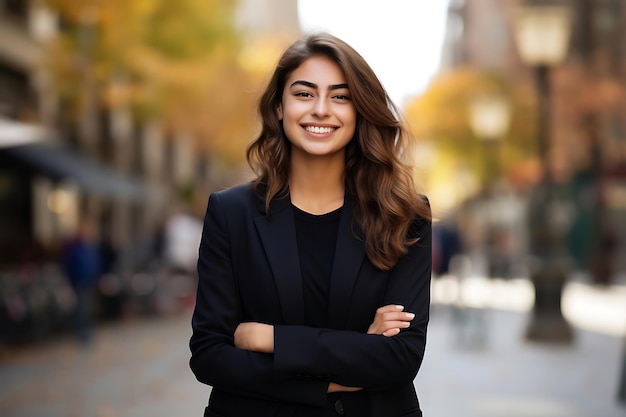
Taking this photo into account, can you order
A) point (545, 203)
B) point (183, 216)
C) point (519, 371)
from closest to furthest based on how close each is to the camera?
point (519, 371) < point (545, 203) < point (183, 216)

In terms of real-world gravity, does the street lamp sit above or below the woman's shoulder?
below

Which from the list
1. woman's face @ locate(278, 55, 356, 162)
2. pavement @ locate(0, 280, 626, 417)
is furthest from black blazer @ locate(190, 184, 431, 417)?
pavement @ locate(0, 280, 626, 417)

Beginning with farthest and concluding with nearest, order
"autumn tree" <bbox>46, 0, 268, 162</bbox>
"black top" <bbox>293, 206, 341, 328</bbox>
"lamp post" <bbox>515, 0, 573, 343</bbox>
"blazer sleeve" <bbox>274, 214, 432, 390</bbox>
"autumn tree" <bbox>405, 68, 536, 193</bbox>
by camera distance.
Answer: "autumn tree" <bbox>405, 68, 536, 193</bbox>
"autumn tree" <bbox>46, 0, 268, 162</bbox>
"lamp post" <bbox>515, 0, 573, 343</bbox>
"black top" <bbox>293, 206, 341, 328</bbox>
"blazer sleeve" <bbox>274, 214, 432, 390</bbox>

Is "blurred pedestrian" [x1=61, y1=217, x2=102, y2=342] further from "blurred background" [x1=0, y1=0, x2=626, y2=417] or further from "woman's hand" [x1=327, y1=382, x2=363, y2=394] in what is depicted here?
"woman's hand" [x1=327, y1=382, x2=363, y2=394]

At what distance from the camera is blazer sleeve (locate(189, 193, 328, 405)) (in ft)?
10.8

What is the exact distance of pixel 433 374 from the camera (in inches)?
498

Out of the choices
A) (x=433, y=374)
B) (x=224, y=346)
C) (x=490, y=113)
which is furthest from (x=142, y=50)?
(x=224, y=346)

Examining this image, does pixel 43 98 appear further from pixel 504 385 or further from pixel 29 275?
pixel 504 385

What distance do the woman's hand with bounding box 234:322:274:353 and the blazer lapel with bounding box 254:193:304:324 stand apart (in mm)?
76

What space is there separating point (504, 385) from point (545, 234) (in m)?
6.01

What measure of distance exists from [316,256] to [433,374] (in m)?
9.50

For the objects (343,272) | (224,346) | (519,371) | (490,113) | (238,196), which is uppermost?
(238,196)

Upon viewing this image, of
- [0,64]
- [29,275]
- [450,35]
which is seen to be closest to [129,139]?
[0,64]

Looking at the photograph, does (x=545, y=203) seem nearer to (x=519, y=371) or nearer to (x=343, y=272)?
(x=519, y=371)
